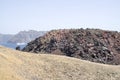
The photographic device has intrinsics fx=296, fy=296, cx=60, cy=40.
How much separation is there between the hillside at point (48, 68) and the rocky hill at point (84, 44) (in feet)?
44.6

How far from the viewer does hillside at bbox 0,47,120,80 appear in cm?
2432

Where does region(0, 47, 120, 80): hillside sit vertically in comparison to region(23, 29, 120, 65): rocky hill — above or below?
below

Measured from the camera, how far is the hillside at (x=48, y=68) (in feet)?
79.8

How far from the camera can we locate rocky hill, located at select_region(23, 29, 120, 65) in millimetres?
44156

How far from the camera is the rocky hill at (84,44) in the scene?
44.2m

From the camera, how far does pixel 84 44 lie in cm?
4697

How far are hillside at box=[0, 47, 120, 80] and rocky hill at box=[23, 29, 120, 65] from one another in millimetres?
13603

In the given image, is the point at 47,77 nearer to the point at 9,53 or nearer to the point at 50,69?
the point at 50,69

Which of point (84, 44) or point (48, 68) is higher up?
point (84, 44)

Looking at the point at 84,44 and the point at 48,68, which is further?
the point at 84,44

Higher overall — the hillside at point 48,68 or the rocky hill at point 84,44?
the rocky hill at point 84,44

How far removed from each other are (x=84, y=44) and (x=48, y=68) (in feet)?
67.0

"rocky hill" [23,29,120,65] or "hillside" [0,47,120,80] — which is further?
"rocky hill" [23,29,120,65]

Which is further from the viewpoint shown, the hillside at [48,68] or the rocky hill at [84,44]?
the rocky hill at [84,44]
